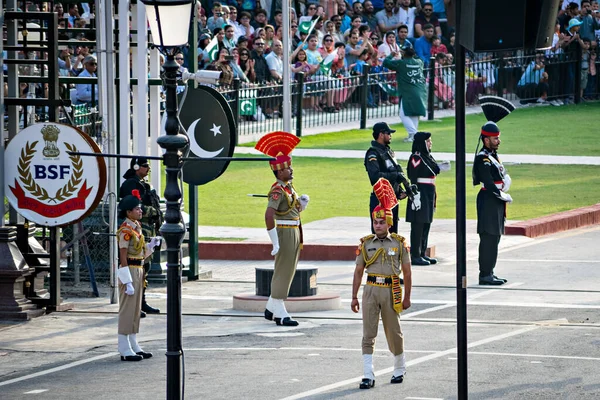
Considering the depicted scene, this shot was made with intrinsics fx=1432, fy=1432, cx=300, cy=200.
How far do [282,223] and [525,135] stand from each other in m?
16.9

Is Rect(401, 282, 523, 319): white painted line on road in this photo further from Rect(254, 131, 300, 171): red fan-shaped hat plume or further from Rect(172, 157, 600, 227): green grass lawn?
Rect(172, 157, 600, 227): green grass lawn

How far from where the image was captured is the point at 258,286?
56.5 feet

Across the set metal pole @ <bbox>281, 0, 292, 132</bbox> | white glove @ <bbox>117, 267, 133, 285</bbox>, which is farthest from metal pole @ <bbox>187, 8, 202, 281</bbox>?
white glove @ <bbox>117, 267, 133, 285</bbox>

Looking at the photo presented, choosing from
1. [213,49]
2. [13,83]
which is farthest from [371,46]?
[13,83]

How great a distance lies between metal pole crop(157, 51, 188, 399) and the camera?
1060cm

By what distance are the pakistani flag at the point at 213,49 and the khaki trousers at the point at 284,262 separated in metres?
15.2

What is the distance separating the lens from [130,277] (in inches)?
563

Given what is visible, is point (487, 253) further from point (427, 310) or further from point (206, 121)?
point (206, 121)

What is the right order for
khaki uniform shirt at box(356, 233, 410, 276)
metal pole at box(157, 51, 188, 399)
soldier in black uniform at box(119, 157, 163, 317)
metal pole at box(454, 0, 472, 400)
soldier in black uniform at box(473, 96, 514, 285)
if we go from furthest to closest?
soldier in black uniform at box(473, 96, 514, 285) < soldier in black uniform at box(119, 157, 163, 317) < khaki uniform shirt at box(356, 233, 410, 276) < metal pole at box(157, 51, 188, 399) < metal pole at box(454, 0, 472, 400)

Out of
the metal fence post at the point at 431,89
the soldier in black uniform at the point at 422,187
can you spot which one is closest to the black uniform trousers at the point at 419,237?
the soldier in black uniform at the point at 422,187

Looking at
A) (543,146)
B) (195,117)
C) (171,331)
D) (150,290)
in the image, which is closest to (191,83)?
(195,117)

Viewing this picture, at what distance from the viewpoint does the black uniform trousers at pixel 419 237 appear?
19.8 m

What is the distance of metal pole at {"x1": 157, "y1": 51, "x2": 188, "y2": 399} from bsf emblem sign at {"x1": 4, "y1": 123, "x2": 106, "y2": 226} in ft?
20.5

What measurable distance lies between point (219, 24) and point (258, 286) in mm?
16683
